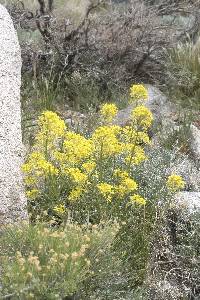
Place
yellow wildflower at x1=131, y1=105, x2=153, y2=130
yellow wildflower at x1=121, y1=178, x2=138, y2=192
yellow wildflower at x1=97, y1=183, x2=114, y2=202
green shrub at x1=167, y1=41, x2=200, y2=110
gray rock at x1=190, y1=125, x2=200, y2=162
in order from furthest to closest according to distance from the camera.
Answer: green shrub at x1=167, y1=41, x2=200, y2=110, gray rock at x1=190, y1=125, x2=200, y2=162, yellow wildflower at x1=131, y1=105, x2=153, y2=130, yellow wildflower at x1=121, y1=178, x2=138, y2=192, yellow wildflower at x1=97, y1=183, x2=114, y2=202

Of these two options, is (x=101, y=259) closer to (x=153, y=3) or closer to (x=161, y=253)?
(x=161, y=253)

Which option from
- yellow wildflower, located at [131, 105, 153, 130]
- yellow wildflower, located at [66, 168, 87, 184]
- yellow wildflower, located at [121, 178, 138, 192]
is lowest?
yellow wildflower, located at [121, 178, 138, 192]

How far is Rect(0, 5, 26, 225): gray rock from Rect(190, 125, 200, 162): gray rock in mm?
2016

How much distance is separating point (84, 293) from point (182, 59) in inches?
217

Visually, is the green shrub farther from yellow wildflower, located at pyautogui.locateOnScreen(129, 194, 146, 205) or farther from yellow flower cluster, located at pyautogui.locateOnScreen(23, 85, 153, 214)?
Result: yellow wildflower, located at pyautogui.locateOnScreen(129, 194, 146, 205)

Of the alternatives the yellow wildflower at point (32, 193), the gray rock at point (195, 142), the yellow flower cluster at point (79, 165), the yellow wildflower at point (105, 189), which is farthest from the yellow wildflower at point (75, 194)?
the gray rock at point (195, 142)

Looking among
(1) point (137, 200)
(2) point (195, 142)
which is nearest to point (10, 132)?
(1) point (137, 200)

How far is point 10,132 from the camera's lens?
444cm

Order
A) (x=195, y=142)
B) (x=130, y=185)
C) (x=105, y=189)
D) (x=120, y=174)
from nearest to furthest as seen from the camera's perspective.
A: (x=105, y=189) → (x=130, y=185) → (x=120, y=174) → (x=195, y=142)

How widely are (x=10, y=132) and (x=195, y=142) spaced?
249 centimetres

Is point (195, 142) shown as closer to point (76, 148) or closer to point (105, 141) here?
point (105, 141)

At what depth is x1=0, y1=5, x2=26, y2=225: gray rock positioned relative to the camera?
4.05 m

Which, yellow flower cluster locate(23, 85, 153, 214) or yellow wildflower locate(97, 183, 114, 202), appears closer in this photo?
yellow wildflower locate(97, 183, 114, 202)

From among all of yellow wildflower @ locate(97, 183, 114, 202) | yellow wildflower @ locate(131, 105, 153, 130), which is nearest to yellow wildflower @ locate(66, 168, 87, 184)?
yellow wildflower @ locate(97, 183, 114, 202)
